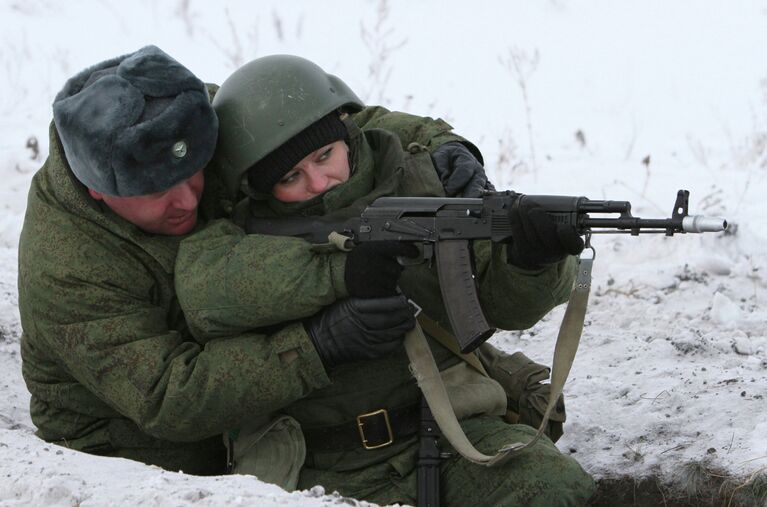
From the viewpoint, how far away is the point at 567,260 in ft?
10.8

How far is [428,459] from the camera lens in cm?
346

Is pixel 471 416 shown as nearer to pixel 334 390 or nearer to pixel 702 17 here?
pixel 334 390

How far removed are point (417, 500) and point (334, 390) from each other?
16.6 inches

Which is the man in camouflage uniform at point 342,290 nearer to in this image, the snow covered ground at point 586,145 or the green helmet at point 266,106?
the green helmet at point 266,106

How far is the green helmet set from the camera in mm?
3338

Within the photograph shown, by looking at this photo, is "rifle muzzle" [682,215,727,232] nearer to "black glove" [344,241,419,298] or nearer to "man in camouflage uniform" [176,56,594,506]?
"man in camouflage uniform" [176,56,594,506]

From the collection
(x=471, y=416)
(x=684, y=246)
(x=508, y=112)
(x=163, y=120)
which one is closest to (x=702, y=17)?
(x=508, y=112)

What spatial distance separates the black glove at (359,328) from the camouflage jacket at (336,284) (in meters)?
0.05

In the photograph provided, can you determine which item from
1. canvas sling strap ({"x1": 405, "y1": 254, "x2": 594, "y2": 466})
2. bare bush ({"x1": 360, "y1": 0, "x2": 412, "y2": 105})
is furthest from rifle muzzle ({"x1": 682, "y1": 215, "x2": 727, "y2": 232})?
bare bush ({"x1": 360, "y1": 0, "x2": 412, "y2": 105})

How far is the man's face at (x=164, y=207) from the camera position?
3295 millimetres

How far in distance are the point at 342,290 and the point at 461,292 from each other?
0.34 metres

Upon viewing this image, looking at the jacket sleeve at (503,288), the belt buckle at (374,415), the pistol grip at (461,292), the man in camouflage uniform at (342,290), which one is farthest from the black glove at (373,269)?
the belt buckle at (374,415)

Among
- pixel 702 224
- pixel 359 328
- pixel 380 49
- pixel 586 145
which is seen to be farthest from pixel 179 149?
pixel 380 49

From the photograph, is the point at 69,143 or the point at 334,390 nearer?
the point at 69,143
